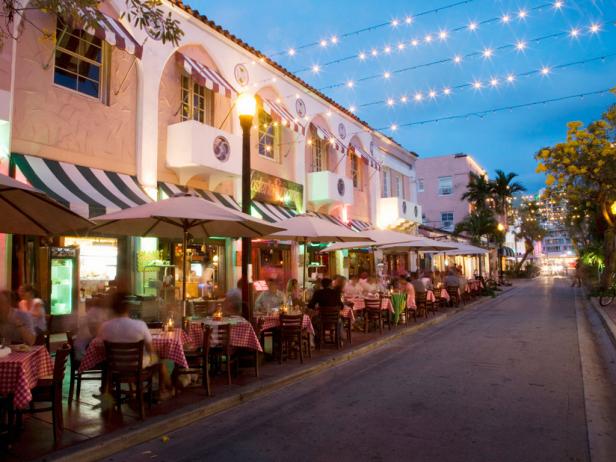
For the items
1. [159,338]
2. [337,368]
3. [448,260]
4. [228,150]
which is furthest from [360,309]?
[448,260]

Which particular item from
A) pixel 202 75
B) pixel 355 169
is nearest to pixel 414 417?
pixel 202 75

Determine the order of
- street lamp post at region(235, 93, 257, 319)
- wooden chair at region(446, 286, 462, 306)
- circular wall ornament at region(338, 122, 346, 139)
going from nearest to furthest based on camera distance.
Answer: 1. street lamp post at region(235, 93, 257, 319)
2. wooden chair at region(446, 286, 462, 306)
3. circular wall ornament at region(338, 122, 346, 139)

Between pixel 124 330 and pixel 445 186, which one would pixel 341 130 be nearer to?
pixel 124 330

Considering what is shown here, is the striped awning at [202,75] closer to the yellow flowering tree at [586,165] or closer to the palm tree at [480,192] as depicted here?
the yellow flowering tree at [586,165]

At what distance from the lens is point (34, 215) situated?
20.8 ft

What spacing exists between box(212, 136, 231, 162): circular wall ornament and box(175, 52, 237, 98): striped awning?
126 centimetres

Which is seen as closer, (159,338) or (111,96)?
(159,338)

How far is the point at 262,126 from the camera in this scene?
17.3 metres

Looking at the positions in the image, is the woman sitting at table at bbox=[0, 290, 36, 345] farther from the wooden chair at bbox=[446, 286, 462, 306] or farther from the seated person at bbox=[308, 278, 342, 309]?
the wooden chair at bbox=[446, 286, 462, 306]

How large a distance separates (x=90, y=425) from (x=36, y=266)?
18.5 feet

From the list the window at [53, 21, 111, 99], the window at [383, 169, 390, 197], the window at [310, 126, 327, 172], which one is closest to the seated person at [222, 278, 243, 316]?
the window at [53, 21, 111, 99]

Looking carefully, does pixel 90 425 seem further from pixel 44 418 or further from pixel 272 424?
pixel 272 424

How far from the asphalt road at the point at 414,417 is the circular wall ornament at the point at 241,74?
10071 millimetres

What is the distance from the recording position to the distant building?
48.5 m
